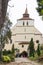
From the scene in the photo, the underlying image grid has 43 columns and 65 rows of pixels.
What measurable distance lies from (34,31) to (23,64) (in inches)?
1811

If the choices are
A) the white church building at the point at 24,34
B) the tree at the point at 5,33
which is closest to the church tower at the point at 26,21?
the white church building at the point at 24,34

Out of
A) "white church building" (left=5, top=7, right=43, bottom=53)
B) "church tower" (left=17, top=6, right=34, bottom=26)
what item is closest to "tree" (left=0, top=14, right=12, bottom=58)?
"white church building" (left=5, top=7, right=43, bottom=53)

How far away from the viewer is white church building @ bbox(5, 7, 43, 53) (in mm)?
72831

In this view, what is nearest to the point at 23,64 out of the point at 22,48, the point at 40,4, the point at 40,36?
the point at 40,4

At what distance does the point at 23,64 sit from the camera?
95.7 ft

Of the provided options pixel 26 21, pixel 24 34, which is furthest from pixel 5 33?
pixel 26 21

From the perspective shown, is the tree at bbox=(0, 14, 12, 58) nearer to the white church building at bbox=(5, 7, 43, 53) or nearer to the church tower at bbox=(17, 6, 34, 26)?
the white church building at bbox=(5, 7, 43, 53)

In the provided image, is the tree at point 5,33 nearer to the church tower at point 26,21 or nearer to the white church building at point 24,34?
the white church building at point 24,34

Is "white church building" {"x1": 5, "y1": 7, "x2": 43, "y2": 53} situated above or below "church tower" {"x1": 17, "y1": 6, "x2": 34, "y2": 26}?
below

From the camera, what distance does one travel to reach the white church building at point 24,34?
72.8 meters

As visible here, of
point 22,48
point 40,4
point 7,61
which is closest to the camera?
point 40,4

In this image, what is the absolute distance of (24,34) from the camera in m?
74.1

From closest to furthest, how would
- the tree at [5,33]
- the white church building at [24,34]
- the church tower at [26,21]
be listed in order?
the tree at [5,33] → the white church building at [24,34] → the church tower at [26,21]

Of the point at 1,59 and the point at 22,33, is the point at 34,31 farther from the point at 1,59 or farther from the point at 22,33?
the point at 1,59
